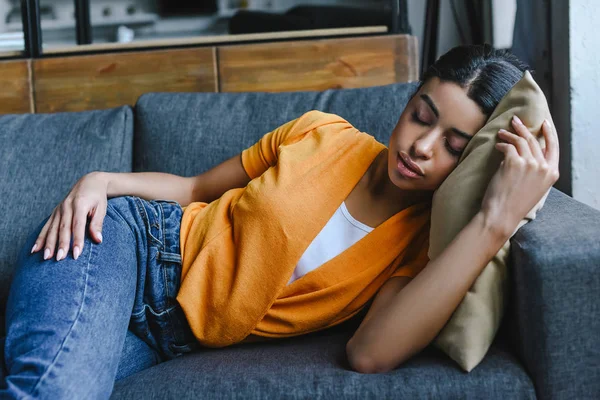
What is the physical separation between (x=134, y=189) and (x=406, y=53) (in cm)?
123

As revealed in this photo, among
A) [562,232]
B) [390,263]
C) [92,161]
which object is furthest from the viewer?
[92,161]

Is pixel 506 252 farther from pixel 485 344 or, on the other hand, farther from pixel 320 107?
pixel 320 107

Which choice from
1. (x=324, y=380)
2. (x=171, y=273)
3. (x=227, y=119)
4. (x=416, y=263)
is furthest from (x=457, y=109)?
(x=227, y=119)

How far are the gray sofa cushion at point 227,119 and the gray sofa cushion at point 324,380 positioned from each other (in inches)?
27.3

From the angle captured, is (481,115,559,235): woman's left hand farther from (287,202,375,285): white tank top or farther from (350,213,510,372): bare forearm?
(287,202,375,285): white tank top

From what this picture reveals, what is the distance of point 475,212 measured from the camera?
98 cm

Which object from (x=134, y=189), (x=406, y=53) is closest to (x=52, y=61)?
(x=134, y=189)

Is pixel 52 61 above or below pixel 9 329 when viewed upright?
above

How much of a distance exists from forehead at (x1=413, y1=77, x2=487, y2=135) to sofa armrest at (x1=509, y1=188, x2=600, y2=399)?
0.83 feet

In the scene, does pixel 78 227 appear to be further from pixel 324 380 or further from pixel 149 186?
pixel 324 380

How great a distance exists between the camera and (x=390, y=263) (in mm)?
1160

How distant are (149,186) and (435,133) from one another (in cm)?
68

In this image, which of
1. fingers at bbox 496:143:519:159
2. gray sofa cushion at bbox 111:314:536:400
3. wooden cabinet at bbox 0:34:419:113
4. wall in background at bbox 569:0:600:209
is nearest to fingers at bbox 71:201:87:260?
gray sofa cushion at bbox 111:314:536:400

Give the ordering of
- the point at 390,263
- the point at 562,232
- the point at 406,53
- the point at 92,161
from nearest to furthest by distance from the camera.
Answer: the point at 562,232
the point at 390,263
the point at 92,161
the point at 406,53
